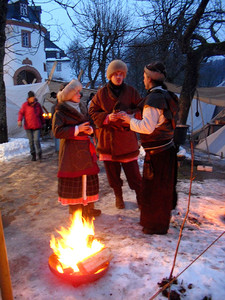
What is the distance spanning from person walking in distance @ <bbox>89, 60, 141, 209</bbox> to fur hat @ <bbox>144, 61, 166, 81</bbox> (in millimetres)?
635

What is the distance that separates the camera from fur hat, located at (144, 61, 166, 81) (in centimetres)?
255

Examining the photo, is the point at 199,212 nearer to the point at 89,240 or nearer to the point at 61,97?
the point at 89,240

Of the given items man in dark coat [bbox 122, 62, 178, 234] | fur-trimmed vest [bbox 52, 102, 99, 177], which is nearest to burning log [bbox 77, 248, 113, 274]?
man in dark coat [bbox 122, 62, 178, 234]

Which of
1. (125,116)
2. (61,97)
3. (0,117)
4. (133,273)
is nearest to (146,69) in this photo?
(125,116)

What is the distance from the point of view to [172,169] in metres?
2.69

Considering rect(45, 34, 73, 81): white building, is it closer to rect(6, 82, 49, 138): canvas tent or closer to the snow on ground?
rect(6, 82, 49, 138): canvas tent

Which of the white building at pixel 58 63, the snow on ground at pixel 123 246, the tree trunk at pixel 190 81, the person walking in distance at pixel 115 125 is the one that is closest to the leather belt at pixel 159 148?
the person walking in distance at pixel 115 125

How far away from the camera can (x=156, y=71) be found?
101 inches

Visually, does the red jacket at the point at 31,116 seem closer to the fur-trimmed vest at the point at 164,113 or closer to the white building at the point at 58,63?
the fur-trimmed vest at the point at 164,113

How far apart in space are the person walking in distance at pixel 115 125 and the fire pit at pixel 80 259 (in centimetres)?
118

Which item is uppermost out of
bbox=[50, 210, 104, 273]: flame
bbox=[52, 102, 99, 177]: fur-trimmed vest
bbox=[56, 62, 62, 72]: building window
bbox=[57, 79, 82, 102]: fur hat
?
bbox=[56, 62, 62, 72]: building window

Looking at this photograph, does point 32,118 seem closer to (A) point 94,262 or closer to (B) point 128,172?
(B) point 128,172

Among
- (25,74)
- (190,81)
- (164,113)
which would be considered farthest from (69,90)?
(25,74)

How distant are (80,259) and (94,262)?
A: 5.7 inches
